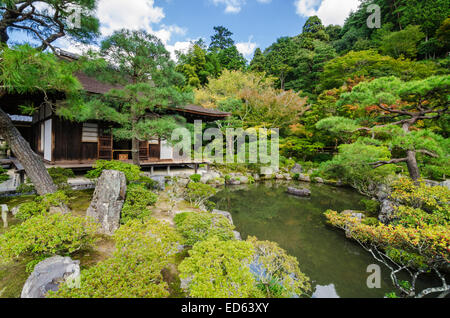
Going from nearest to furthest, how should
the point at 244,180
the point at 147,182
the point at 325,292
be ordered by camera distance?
the point at 325,292 → the point at 147,182 → the point at 244,180

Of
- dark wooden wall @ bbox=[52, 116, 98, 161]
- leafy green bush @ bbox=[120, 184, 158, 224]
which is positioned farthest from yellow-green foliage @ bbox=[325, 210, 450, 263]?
dark wooden wall @ bbox=[52, 116, 98, 161]

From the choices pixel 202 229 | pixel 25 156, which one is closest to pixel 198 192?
pixel 202 229

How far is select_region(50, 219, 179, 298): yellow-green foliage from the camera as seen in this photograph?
1498 millimetres

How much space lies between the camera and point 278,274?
2.68 meters

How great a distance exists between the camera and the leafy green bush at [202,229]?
114 inches

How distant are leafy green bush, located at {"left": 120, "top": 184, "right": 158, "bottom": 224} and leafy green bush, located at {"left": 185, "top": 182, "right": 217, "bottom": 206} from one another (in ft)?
4.22

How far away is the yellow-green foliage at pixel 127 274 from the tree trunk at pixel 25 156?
255 cm

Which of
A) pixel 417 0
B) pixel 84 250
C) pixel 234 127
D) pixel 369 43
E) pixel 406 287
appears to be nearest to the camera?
pixel 406 287

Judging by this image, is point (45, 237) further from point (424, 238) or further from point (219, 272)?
point (424, 238)

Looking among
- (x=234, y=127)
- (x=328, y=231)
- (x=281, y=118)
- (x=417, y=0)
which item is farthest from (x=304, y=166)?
(x=417, y=0)

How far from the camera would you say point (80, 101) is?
3254 mm

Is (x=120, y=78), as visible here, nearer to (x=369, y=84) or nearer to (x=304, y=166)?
(x=369, y=84)

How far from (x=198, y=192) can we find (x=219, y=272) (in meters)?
3.25

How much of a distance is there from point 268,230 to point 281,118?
454 inches
